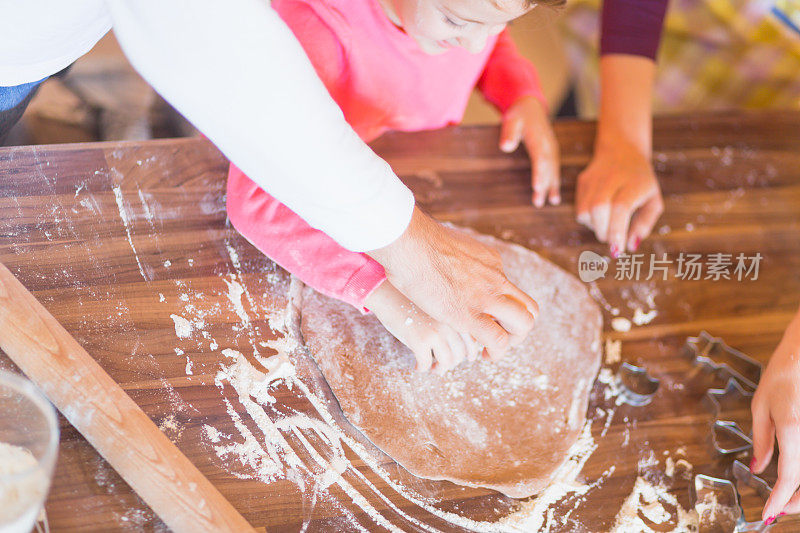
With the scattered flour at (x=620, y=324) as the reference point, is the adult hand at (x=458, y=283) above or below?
above

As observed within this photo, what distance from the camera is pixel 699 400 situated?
828 millimetres

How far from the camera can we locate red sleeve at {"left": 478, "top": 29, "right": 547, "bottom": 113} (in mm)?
1099

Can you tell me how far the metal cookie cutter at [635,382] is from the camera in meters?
0.82

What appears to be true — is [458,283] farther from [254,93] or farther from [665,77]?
[665,77]

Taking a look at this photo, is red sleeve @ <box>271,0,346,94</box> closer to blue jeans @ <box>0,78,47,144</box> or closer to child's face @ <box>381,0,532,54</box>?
child's face @ <box>381,0,532,54</box>

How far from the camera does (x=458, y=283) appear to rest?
71 cm

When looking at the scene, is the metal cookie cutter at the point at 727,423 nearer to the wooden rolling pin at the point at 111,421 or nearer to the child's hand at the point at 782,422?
the child's hand at the point at 782,422

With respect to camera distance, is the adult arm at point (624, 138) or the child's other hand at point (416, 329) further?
the adult arm at point (624, 138)

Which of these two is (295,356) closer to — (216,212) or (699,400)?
(216,212)

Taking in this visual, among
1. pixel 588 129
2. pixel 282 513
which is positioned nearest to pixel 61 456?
pixel 282 513

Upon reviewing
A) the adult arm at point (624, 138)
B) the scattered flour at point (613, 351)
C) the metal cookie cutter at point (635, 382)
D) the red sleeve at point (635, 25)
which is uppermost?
the red sleeve at point (635, 25)

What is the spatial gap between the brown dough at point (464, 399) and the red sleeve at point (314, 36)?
0.92ft

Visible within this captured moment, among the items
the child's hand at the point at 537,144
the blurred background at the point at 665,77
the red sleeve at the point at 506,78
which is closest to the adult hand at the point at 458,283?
the child's hand at the point at 537,144

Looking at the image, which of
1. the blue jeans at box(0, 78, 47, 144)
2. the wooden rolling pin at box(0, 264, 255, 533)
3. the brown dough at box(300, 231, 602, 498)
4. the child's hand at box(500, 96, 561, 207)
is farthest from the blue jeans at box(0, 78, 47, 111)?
the child's hand at box(500, 96, 561, 207)
